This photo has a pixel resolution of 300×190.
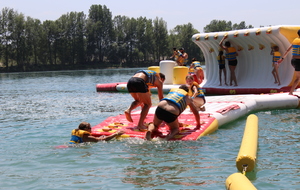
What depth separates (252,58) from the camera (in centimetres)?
1465

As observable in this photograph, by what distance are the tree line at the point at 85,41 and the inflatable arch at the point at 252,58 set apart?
5274 cm

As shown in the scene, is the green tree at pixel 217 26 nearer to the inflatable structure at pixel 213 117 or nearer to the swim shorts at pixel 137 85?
the inflatable structure at pixel 213 117

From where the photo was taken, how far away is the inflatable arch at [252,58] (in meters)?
12.7

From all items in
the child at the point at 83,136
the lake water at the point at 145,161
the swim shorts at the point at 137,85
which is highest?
the swim shorts at the point at 137,85

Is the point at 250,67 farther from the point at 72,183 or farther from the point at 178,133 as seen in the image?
the point at 72,183

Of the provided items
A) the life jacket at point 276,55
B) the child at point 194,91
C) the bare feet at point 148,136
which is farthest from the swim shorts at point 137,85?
the life jacket at point 276,55

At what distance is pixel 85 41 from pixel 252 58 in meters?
60.4

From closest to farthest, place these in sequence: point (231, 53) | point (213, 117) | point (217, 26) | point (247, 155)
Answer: point (247, 155) < point (213, 117) < point (231, 53) < point (217, 26)

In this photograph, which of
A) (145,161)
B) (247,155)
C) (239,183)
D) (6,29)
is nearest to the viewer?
(239,183)

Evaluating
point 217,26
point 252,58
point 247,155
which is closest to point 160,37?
point 217,26

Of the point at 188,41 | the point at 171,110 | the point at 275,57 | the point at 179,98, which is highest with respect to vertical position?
the point at 188,41

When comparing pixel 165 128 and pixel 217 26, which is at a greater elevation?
pixel 217 26

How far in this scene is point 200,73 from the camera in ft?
46.8

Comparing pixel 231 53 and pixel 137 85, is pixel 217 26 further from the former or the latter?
pixel 137 85
